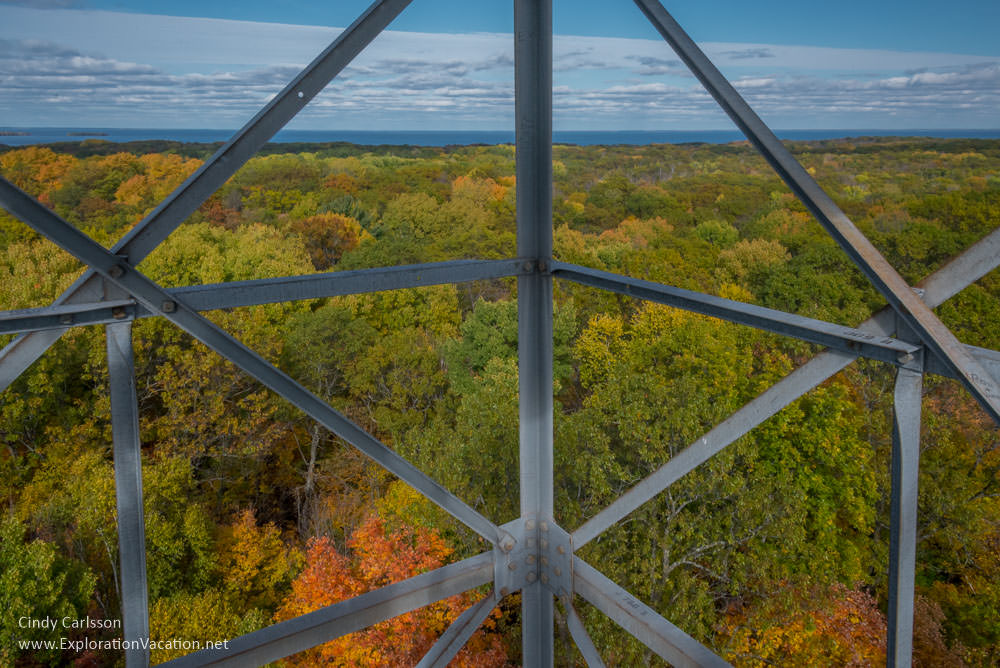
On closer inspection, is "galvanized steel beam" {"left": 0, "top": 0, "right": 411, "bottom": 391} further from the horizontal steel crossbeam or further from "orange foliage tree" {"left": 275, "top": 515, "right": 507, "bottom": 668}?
"orange foliage tree" {"left": 275, "top": 515, "right": 507, "bottom": 668}

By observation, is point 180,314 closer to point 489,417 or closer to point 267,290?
point 267,290

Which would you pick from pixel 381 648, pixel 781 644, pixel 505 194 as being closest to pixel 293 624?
pixel 381 648

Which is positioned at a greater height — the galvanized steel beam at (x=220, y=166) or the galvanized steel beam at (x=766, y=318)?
the galvanized steel beam at (x=220, y=166)

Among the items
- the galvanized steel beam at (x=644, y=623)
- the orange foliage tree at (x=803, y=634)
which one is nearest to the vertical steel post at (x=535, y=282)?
the galvanized steel beam at (x=644, y=623)

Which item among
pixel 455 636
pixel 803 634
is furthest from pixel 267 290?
pixel 803 634

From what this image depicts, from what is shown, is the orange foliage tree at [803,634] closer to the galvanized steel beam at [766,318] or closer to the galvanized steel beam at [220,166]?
the galvanized steel beam at [766,318]

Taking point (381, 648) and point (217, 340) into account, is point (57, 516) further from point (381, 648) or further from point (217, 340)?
point (217, 340)
